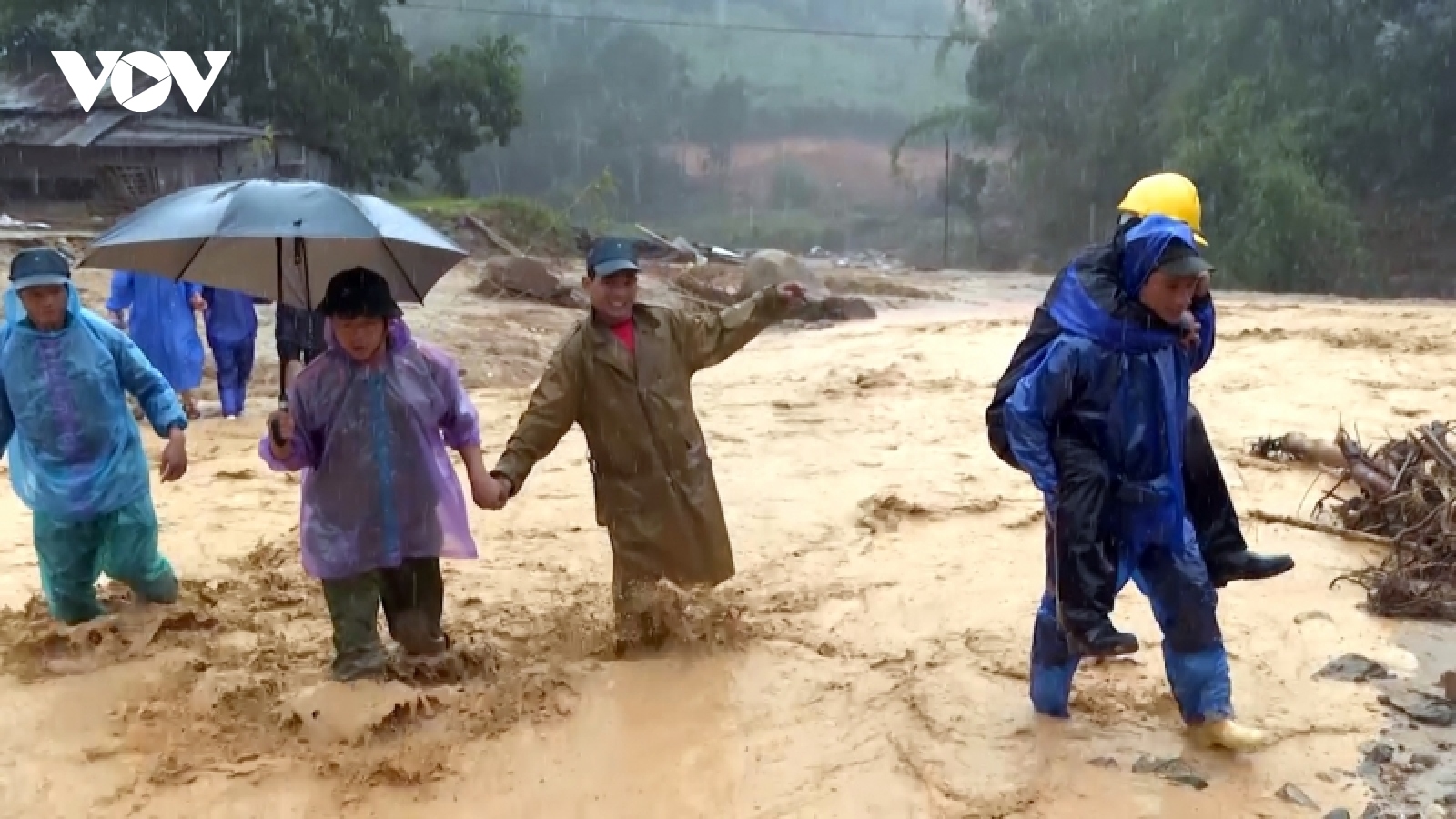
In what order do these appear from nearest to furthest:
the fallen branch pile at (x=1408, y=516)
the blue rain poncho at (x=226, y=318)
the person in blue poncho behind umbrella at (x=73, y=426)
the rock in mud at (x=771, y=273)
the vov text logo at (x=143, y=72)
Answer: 1. the person in blue poncho behind umbrella at (x=73, y=426)
2. the fallen branch pile at (x=1408, y=516)
3. the blue rain poncho at (x=226, y=318)
4. the rock in mud at (x=771, y=273)
5. the vov text logo at (x=143, y=72)

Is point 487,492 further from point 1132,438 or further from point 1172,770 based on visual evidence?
point 1172,770

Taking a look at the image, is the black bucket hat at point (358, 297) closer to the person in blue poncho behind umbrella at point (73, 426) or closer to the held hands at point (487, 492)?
the held hands at point (487, 492)

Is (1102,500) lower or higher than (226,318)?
higher

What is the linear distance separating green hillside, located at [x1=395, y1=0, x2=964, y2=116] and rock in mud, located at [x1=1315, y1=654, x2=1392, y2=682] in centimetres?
4238

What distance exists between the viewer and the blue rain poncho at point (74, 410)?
189 inches

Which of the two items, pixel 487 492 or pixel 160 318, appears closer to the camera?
pixel 487 492

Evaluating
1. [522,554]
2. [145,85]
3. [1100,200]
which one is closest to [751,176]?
[1100,200]

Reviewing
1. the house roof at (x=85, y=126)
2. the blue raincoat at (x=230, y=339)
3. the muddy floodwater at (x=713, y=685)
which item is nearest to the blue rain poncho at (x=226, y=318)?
the blue raincoat at (x=230, y=339)

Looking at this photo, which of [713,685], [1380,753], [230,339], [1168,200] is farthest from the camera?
[230,339]

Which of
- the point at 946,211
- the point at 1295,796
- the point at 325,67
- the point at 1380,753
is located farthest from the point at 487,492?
the point at 946,211

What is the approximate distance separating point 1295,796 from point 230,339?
7.63m

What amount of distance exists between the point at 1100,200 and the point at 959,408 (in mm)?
22469

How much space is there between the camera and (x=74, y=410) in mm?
4855

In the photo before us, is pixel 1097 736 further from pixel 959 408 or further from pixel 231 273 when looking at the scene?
pixel 959 408
